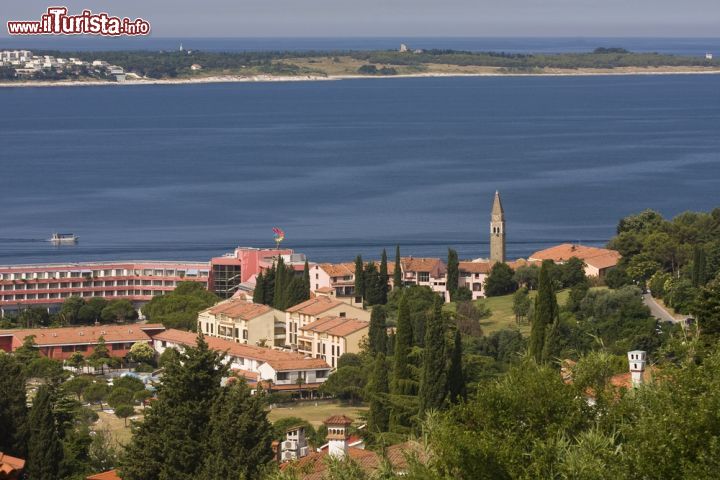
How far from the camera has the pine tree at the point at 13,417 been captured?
22.7 meters

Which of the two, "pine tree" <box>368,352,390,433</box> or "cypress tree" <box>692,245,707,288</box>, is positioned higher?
"cypress tree" <box>692,245,707,288</box>

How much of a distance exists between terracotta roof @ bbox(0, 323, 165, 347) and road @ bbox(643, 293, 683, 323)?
13517 mm

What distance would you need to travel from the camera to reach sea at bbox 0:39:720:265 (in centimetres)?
7006

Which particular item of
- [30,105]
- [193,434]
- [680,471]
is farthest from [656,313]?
[30,105]

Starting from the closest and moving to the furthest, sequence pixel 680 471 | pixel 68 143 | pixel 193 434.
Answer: pixel 680 471 → pixel 193 434 → pixel 68 143

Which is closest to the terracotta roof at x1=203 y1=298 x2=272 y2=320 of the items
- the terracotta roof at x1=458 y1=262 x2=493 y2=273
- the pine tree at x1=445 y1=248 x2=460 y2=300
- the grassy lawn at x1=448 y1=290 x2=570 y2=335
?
the grassy lawn at x1=448 y1=290 x2=570 y2=335

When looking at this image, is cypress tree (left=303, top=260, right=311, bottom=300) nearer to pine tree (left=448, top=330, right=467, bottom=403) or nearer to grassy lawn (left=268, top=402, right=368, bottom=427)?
grassy lawn (left=268, top=402, right=368, bottom=427)

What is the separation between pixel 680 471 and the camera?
1182cm

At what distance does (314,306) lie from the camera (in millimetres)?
43656

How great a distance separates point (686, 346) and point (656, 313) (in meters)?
25.4

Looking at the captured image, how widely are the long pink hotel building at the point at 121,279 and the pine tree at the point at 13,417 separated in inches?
1088

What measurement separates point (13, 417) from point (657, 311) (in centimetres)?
2145

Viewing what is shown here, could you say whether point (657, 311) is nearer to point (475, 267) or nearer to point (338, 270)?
point (475, 267)

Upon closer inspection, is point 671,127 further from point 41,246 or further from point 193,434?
point 193,434
